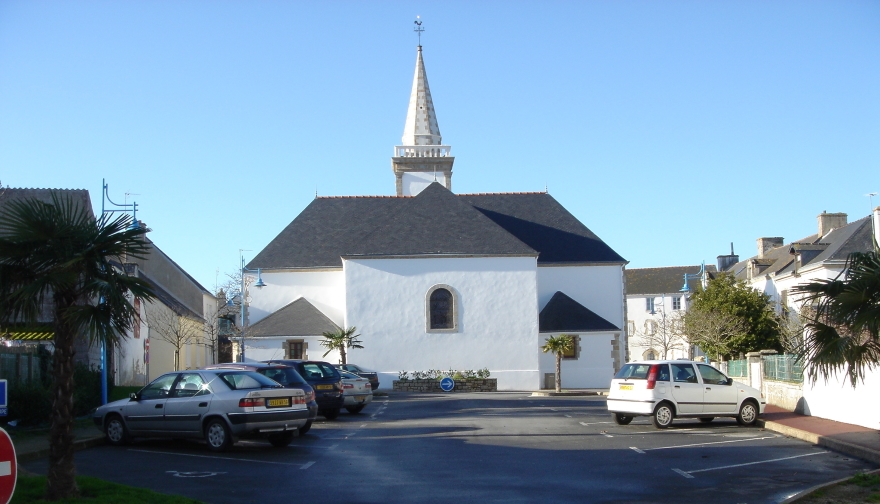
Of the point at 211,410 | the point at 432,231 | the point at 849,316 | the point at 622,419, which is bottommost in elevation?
the point at 622,419

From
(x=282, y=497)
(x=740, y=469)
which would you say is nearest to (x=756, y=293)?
(x=740, y=469)

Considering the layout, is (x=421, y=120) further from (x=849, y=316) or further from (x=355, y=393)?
(x=849, y=316)

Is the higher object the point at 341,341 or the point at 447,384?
the point at 341,341

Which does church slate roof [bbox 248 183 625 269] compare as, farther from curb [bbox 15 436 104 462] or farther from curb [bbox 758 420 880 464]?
curb [bbox 15 436 104 462]

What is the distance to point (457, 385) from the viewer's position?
40.9 m

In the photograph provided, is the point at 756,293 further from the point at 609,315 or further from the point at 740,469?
the point at 740,469

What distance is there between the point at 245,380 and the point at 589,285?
3510 cm

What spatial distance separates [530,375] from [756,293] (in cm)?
1154

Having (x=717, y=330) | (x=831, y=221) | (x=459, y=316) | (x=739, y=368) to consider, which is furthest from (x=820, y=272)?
(x=459, y=316)

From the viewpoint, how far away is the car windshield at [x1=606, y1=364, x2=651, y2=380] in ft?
60.5

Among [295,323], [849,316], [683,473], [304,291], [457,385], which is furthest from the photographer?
[304,291]

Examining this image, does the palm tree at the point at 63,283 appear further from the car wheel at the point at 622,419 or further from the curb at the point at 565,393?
the curb at the point at 565,393

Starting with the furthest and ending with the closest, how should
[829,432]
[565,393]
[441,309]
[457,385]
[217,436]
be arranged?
[441,309] < [457,385] < [565,393] < [829,432] < [217,436]

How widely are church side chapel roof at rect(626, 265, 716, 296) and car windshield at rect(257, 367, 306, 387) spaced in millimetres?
59510
